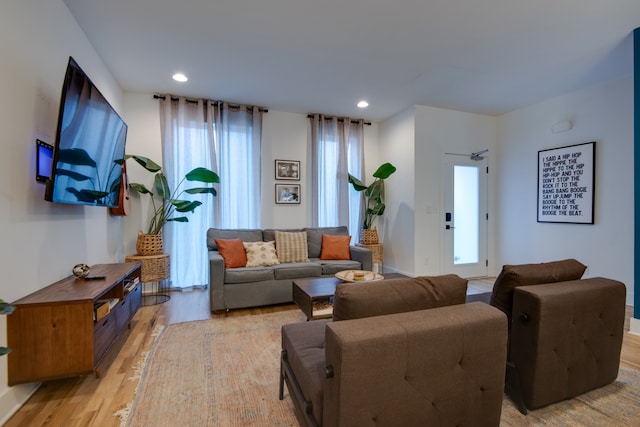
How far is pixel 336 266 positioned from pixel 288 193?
1.65m

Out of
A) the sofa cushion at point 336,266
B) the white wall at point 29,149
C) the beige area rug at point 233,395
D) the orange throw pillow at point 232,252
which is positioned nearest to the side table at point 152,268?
the orange throw pillow at point 232,252

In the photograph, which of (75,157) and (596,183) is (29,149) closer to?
(75,157)

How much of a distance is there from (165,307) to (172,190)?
161 cm

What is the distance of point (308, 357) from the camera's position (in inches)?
56.7

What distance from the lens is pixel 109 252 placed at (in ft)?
11.3

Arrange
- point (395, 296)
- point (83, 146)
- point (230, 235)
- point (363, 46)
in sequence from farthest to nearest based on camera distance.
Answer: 1. point (230, 235)
2. point (363, 46)
3. point (83, 146)
4. point (395, 296)

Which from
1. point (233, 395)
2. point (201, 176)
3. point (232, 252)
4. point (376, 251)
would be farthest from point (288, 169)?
point (233, 395)

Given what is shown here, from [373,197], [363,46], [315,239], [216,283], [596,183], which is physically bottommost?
[216,283]

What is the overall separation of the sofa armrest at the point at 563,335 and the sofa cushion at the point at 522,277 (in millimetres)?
45

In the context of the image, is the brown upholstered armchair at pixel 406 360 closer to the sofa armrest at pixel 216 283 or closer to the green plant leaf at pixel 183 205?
the sofa armrest at pixel 216 283

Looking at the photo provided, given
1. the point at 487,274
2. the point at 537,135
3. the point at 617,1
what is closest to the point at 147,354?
the point at 617,1

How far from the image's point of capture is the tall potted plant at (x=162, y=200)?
3695 mm

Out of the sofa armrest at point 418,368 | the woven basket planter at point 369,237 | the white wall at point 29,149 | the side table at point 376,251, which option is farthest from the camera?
the woven basket planter at point 369,237

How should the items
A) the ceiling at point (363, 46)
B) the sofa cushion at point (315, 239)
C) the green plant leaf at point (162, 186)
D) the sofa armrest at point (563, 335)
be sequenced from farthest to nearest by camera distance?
the sofa cushion at point (315, 239), the green plant leaf at point (162, 186), the ceiling at point (363, 46), the sofa armrest at point (563, 335)
